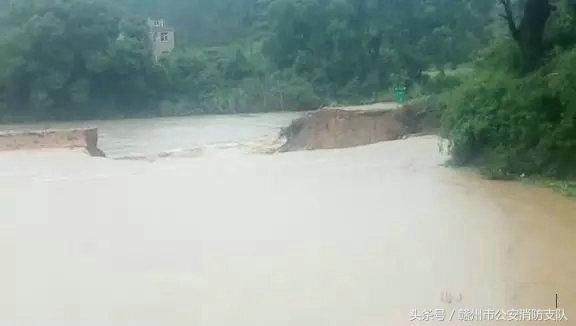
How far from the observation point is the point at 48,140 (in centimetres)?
2298

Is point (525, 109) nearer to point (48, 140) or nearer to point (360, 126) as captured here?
point (360, 126)

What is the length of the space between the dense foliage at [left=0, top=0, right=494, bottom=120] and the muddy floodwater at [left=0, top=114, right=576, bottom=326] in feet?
82.6

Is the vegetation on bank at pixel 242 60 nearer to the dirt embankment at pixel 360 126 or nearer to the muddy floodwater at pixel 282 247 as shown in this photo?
the dirt embankment at pixel 360 126

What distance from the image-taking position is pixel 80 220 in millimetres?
11719

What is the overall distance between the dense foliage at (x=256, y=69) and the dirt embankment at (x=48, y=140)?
18.6 metres

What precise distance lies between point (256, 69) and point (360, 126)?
24994 mm

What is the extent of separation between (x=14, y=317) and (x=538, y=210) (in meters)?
6.93

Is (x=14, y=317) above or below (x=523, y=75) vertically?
below

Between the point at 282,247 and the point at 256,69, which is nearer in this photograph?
the point at 282,247

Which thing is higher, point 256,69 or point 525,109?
point 525,109

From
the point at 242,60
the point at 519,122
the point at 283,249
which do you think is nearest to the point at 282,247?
the point at 283,249

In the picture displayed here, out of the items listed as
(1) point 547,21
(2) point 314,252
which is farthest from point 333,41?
(2) point 314,252

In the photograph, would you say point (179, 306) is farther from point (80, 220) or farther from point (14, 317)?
point (80, 220)

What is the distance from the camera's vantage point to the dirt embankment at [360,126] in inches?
915
